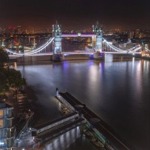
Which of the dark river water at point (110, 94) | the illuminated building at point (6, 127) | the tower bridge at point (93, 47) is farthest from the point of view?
the tower bridge at point (93, 47)

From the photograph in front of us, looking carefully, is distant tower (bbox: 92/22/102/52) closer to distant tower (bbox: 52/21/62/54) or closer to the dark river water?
distant tower (bbox: 52/21/62/54)

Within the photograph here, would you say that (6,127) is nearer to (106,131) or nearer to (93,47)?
(106,131)

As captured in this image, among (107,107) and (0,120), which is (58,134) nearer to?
(0,120)

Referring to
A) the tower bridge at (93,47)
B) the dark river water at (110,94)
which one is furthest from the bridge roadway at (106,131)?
the tower bridge at (93,47)

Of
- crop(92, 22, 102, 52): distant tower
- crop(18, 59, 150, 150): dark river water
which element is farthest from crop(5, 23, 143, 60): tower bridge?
crop(18, 59, 150, 150): dark river water

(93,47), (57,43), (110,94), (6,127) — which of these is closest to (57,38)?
(57,43)

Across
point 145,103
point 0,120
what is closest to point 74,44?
point 145,103

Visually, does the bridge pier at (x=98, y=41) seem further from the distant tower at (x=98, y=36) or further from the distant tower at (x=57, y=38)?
the distant tower at (x=57, y=38)

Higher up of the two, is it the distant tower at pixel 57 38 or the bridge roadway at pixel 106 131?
the distant tower at pixel 57 38
